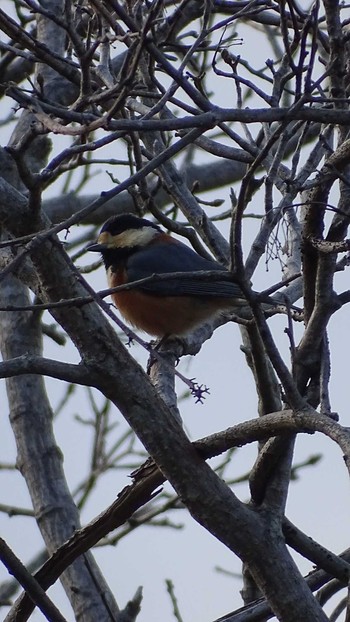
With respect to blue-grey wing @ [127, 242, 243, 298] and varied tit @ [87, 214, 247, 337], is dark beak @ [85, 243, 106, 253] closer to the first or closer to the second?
varied tit @ [87, 214, 247, 337]

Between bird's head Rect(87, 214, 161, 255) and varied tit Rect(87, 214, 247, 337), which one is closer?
varied tit Rect(87, 214, 247, 337)

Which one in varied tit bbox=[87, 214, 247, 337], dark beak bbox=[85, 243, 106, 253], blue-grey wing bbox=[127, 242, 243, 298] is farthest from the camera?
dark beak bbox=[85, 243, 106, 253]

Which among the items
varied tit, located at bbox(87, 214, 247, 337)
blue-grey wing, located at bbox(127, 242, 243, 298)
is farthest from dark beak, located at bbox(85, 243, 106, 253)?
blue-grey wing, located at bbox(127, 242, 243, 298)

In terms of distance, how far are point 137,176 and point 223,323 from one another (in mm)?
3369

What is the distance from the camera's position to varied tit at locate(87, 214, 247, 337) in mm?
6016

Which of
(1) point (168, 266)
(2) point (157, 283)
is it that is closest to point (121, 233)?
(1) point (168, 266)

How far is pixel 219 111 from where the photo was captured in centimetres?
278

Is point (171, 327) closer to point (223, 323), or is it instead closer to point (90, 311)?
point (223, 323)

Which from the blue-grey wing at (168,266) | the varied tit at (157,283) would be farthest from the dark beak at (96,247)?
the blue-grey wing at (168,266)

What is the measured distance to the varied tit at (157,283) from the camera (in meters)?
6.02

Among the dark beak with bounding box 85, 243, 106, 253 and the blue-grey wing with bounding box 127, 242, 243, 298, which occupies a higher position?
the dark beak with bounding box 85, 243, 106, 253

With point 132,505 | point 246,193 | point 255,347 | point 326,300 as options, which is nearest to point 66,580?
point 132,505

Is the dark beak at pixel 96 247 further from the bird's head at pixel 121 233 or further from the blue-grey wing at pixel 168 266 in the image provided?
the blue-grey wing at pixel 168 266

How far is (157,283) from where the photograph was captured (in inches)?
245
